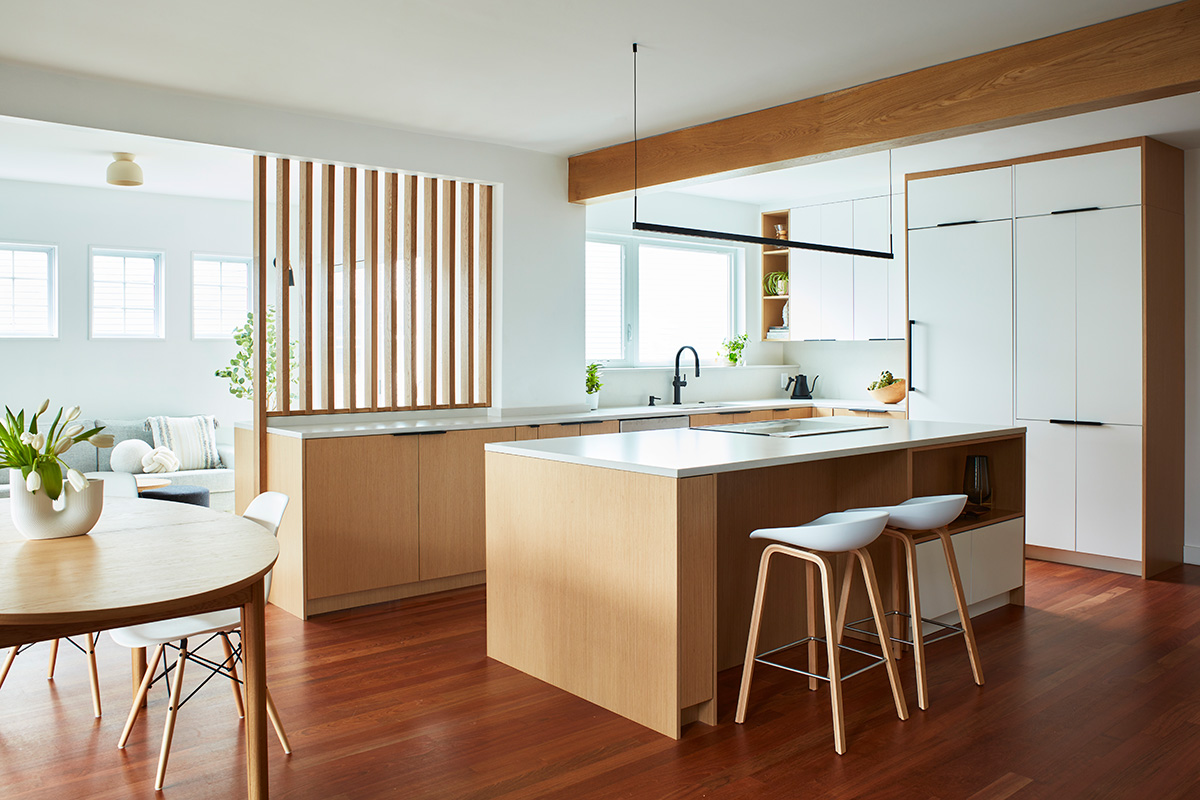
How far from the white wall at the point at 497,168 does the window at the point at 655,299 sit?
2.57ft

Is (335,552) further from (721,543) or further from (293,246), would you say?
(293,246)

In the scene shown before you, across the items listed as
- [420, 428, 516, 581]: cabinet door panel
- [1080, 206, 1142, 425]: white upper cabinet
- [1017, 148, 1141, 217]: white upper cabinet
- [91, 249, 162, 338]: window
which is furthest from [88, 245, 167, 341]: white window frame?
[1080, 206, 1142, 425]: white upper cabinet

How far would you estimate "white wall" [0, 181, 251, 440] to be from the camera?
657 cm

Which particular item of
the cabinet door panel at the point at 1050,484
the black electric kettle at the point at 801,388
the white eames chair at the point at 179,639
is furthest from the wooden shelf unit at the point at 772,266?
the white eames chair at the point at 179,639

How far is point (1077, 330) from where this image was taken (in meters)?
5.01

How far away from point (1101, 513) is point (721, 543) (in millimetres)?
2852

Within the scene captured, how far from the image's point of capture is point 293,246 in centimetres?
709

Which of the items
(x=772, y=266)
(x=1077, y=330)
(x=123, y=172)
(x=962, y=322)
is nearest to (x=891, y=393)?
(x=962, y=322)

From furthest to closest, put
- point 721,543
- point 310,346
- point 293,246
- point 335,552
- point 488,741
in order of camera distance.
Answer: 1. point 293,246
2. point 310,346
3. point 335,552
4. point 721,543
5. point 488,741

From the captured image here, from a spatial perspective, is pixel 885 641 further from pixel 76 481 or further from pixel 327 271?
pixel 327 271

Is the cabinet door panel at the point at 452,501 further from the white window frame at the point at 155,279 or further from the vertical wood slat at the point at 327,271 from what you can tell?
the white window frame at the point at 155,279

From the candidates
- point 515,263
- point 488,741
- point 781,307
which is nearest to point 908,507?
point 488,741

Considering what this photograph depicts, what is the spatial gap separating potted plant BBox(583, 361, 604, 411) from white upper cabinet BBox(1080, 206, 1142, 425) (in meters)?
2.82

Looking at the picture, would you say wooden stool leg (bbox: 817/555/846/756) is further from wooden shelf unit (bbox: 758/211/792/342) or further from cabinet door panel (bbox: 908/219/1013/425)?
wooden shelf unit (bbox: 758/211/792/342)
